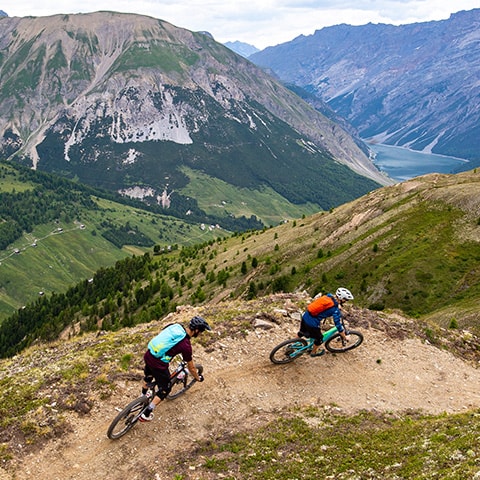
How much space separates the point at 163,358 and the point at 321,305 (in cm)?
957

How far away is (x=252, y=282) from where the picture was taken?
78000 millimetres

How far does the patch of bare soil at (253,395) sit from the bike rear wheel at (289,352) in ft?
1.37

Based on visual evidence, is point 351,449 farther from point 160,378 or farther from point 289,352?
point 160,378

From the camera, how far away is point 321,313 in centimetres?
2462

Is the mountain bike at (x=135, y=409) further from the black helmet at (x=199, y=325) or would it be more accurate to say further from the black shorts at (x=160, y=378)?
the black helmet at (x=199, y=325)

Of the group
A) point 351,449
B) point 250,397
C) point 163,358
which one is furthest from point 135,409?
point 351,449

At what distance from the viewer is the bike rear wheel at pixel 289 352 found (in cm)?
2570

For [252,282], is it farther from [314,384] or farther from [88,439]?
[88,439]

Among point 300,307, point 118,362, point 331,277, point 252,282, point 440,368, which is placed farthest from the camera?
point 252,282

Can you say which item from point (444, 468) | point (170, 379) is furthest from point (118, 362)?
point (444, 468)

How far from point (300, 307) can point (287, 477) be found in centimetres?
1687

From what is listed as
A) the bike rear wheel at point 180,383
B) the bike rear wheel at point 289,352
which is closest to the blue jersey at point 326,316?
the bike rear wheel at point 289,352

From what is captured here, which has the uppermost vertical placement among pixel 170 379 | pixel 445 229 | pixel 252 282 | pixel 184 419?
pixel 170 379

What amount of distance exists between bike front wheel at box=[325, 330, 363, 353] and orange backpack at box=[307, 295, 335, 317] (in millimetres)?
3217
